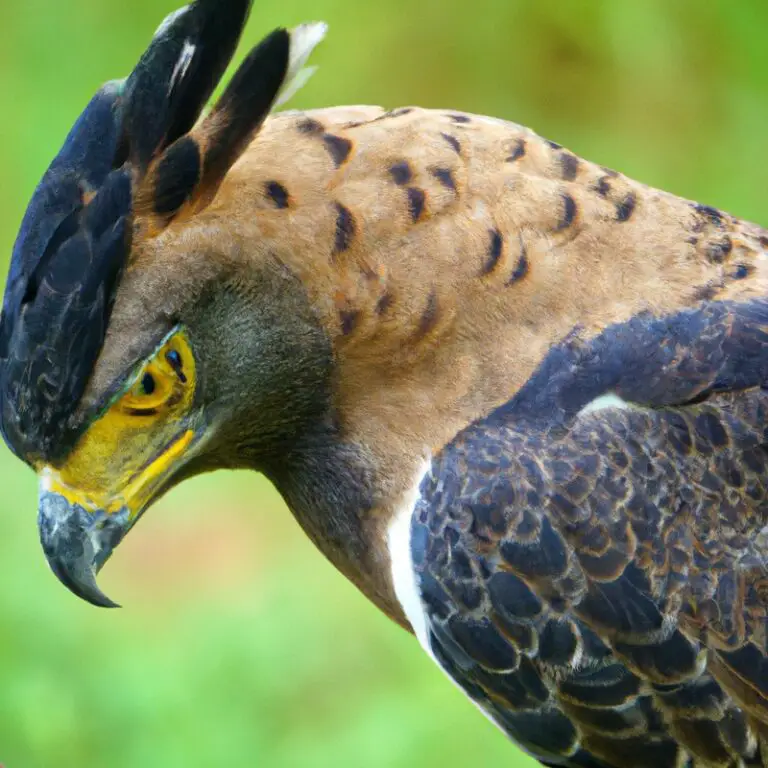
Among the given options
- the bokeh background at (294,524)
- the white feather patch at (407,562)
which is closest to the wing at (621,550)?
the white feather patch at (407,562)

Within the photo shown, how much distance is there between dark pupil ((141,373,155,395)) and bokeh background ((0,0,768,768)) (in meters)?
2.15

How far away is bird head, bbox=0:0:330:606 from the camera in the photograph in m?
2.26

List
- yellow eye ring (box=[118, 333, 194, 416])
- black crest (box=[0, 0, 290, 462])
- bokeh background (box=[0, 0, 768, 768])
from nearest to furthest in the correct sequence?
black crest (box=[0, 0, 290, 462]) < yellow eye ring (box=[118, 333, 194, 416]) < bokeh background (box=[0, 0, 768, 768])

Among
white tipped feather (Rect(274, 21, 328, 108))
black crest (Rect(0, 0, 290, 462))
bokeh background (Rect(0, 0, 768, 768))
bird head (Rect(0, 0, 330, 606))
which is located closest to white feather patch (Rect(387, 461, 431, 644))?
bird head (Rect(0, 0, 330, 606))

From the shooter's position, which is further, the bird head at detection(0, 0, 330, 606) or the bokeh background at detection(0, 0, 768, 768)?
the bokeh background at detection(0, 0, 768, 768)

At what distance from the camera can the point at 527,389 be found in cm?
246

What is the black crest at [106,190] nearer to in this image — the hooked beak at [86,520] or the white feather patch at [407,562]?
the hooked beak at [86,520]

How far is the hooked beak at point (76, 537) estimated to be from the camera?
2.32 m

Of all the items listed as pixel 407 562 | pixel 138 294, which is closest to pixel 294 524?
Answer: pixel 407 562

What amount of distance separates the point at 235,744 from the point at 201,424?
2.18 metres

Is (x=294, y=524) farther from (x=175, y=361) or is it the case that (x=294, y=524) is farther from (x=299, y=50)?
(x=299, y=50)

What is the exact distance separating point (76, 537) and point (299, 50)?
3.12 feet

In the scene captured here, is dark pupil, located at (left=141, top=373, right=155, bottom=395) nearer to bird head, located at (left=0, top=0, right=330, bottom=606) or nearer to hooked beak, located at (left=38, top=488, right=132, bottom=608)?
bird head, located at (left=0, top=0, right=330, bottom=606)

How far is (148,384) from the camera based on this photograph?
236 cm
